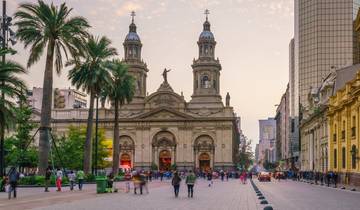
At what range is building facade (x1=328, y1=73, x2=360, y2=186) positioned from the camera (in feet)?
170

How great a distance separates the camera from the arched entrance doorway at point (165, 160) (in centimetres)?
12610

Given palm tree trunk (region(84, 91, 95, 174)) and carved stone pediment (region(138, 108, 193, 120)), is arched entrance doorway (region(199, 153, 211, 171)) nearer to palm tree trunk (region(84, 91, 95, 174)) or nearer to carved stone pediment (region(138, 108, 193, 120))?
carved stone pediment (region(138, 108, 193, 120))

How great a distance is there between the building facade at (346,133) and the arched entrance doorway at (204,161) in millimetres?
59144

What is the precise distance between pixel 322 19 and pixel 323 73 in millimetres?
12459

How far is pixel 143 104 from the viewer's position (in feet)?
426

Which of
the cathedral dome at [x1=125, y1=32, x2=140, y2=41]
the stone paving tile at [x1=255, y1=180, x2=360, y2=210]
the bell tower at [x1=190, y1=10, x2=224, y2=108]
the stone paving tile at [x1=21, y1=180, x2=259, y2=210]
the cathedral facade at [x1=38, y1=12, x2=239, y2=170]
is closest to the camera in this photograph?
the stone paving tile at [x1=21, y1=180, x2=259, y2=210]

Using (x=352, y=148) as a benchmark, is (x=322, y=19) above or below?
above

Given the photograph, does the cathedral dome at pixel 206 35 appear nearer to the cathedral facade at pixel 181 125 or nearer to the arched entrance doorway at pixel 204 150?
the cathedral facade at pixel 181 125

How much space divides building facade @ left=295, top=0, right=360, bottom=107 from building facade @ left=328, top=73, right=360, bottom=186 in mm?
76277

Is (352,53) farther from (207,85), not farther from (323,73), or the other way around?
(207,85)

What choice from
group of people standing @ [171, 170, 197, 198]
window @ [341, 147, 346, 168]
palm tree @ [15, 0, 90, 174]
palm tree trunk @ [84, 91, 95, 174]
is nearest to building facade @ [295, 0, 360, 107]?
window @ [341, 147, 346, 168]

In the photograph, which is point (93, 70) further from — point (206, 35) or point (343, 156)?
point (206, 35)

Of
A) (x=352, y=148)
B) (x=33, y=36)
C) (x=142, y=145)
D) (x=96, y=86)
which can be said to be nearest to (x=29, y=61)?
(x=33, y=36)

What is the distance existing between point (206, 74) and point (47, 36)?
83421 mm
